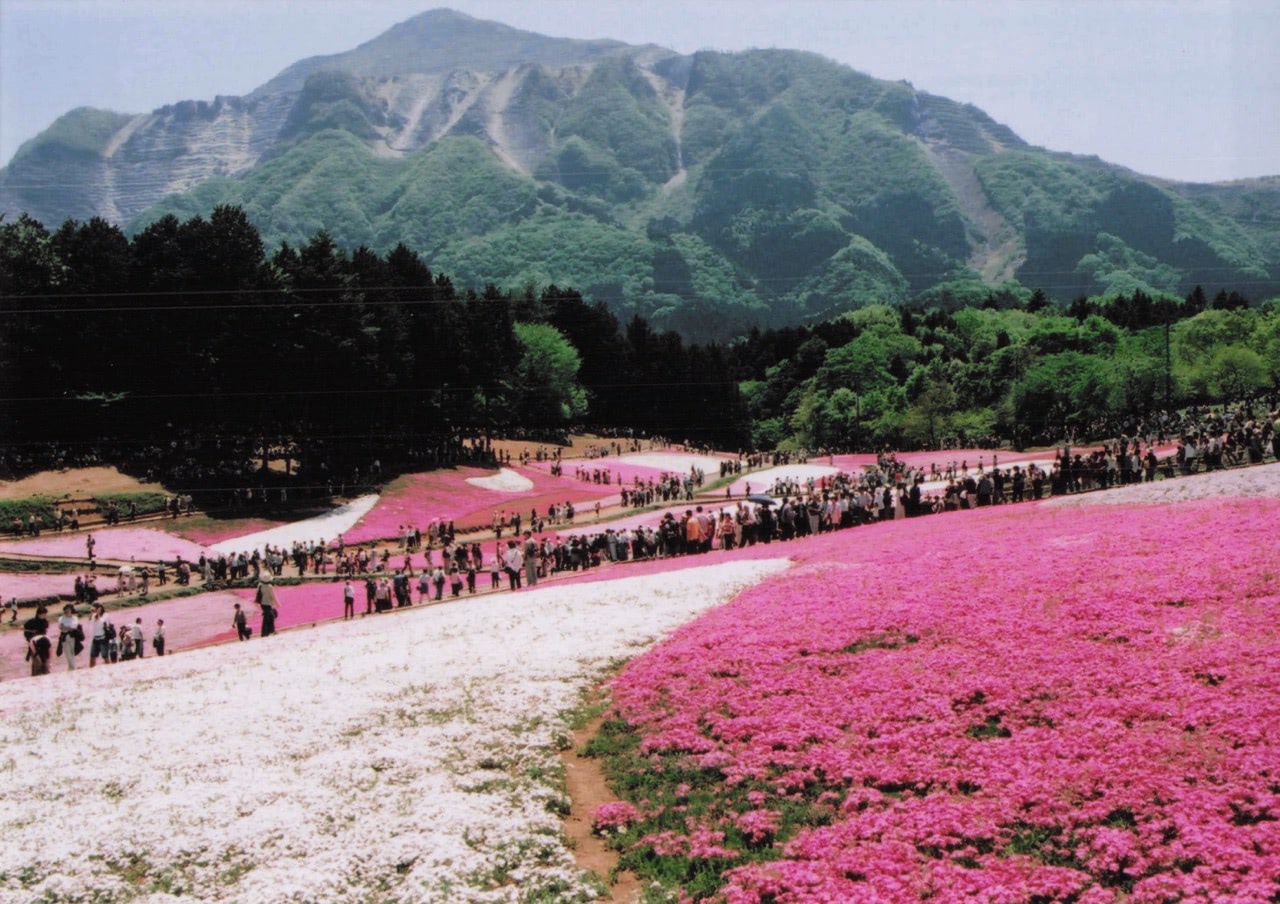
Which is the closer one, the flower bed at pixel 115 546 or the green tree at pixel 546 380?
the flower bed at pixel 115 546

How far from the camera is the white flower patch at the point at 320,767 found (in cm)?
1427

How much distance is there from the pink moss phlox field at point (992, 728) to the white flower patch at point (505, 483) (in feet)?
182

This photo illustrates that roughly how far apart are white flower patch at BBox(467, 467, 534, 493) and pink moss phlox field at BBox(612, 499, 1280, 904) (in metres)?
55.6

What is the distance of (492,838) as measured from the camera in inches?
582

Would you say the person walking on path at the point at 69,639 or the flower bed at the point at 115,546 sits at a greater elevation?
the person walking on path at the point at 69,639

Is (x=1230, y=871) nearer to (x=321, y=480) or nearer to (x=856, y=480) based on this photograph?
(x=856, y=480)

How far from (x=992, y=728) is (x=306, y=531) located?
5336cm

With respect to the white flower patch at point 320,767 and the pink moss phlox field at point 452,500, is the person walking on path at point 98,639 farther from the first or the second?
the pink moss phlox field at point 452,500

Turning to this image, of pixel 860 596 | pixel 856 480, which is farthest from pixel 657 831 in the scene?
pixel 856 480

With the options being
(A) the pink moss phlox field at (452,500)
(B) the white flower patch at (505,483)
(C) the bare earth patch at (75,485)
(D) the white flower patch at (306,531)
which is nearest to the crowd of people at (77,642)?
(D) the white flower patch at (306,531)

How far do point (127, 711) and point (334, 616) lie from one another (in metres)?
16.2

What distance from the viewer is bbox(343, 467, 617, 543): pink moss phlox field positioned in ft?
219

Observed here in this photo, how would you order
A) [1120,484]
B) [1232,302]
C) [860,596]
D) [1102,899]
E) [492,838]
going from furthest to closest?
[1232,302]
[1120,484]
[860,596]
[492,838]
[1102,899]

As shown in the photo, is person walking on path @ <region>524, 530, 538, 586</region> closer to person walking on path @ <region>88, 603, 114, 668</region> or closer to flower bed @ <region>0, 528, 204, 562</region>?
person walking on path @ <region>88, 603, 114, 668</region>
